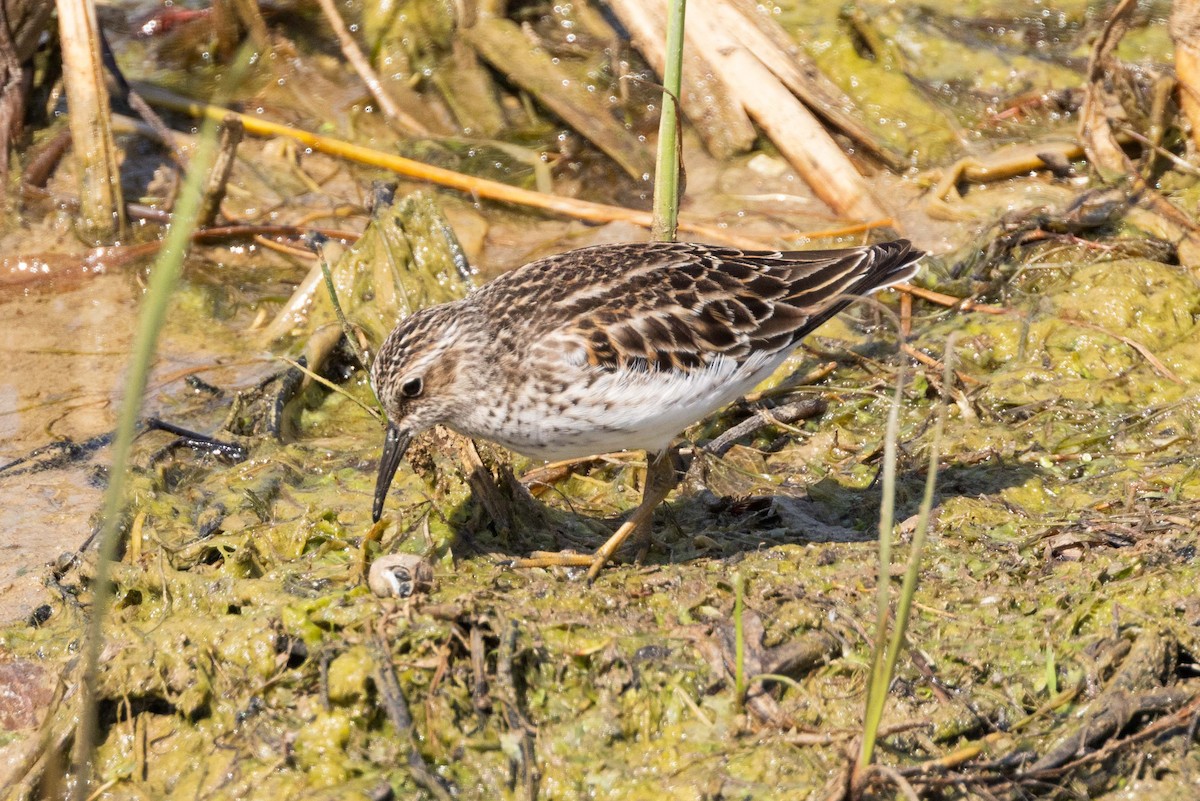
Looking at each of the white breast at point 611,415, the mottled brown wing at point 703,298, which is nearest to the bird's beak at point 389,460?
the white breast at point 611,415

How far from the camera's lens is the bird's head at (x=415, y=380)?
19.5 ft

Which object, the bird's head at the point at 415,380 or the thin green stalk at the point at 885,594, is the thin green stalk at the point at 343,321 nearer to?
the bird's head at the point at 415,380

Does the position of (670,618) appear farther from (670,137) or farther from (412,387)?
(670,137)

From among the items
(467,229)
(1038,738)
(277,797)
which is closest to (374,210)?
(467,229)

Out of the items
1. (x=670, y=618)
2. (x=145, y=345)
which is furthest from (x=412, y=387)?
(x=145, y=345)

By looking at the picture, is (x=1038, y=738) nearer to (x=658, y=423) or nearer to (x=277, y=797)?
(x=658, y=423)

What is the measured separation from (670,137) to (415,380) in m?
1.78

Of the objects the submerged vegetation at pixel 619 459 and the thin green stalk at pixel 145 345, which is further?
the submerged vegetation at pixel 619 459

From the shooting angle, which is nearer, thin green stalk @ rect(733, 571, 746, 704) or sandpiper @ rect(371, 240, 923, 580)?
thin green stalk @ rect(733, 571, 746, 704)

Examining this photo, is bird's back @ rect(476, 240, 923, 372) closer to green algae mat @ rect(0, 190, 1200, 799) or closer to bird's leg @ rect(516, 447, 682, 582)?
bird's leg @ rect(516, 447, 682, 582)

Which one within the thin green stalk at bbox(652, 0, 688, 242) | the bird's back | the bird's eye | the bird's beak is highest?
the thin green stalk at bbox(652, 0, 688, 242)

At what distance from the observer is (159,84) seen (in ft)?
36.3

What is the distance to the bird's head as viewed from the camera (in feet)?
19.5

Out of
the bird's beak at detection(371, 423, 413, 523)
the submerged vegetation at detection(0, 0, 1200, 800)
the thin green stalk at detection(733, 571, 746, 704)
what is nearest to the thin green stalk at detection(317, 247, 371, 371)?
the submerged vegetation at detection(0, 0, 1200, 800)
